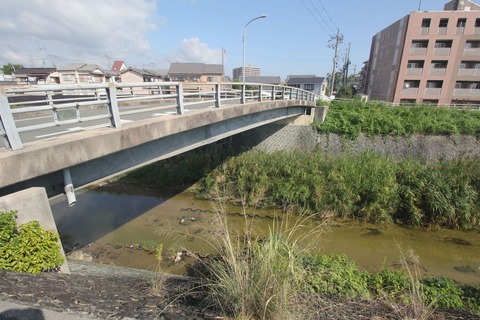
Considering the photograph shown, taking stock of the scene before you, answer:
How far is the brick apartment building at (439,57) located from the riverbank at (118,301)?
33575 mm

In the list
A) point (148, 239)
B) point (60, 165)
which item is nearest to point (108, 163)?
point (60, 165)

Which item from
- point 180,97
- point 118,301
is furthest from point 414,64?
point 118,301

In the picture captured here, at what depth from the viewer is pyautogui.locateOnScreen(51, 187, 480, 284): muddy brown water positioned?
8211mm

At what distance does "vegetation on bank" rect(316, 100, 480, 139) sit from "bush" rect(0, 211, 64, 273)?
16.4 metres

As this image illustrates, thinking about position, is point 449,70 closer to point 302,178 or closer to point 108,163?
point 302,178

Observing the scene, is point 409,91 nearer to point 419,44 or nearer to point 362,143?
point 419,44

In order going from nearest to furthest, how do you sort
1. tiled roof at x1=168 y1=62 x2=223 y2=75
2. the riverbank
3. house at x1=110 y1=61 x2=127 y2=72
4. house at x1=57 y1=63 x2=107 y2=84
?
the riverbank → house at x1=57 y1=63 x2=107 y2=84 → tiled roof at x1=168 y1=62 x2=223 y2=75 → house at x1=110 y1=61 x2=127 y2=72

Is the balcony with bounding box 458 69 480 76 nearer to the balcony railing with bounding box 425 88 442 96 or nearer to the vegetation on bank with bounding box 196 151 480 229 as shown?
the balcony railing with bounding box 425 88 442 96

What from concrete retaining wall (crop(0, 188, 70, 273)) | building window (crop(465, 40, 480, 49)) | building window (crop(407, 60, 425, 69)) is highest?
building window (crop(465, 40, 480, 49))

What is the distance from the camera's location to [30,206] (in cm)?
348

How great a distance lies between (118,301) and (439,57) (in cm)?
3775

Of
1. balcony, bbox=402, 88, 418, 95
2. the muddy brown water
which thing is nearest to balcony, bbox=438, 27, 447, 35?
balcony, bbox=402, 88, 418, 95

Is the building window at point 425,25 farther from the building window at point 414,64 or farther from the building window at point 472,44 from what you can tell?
the building window at point 472,44

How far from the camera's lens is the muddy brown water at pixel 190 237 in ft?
26.9
